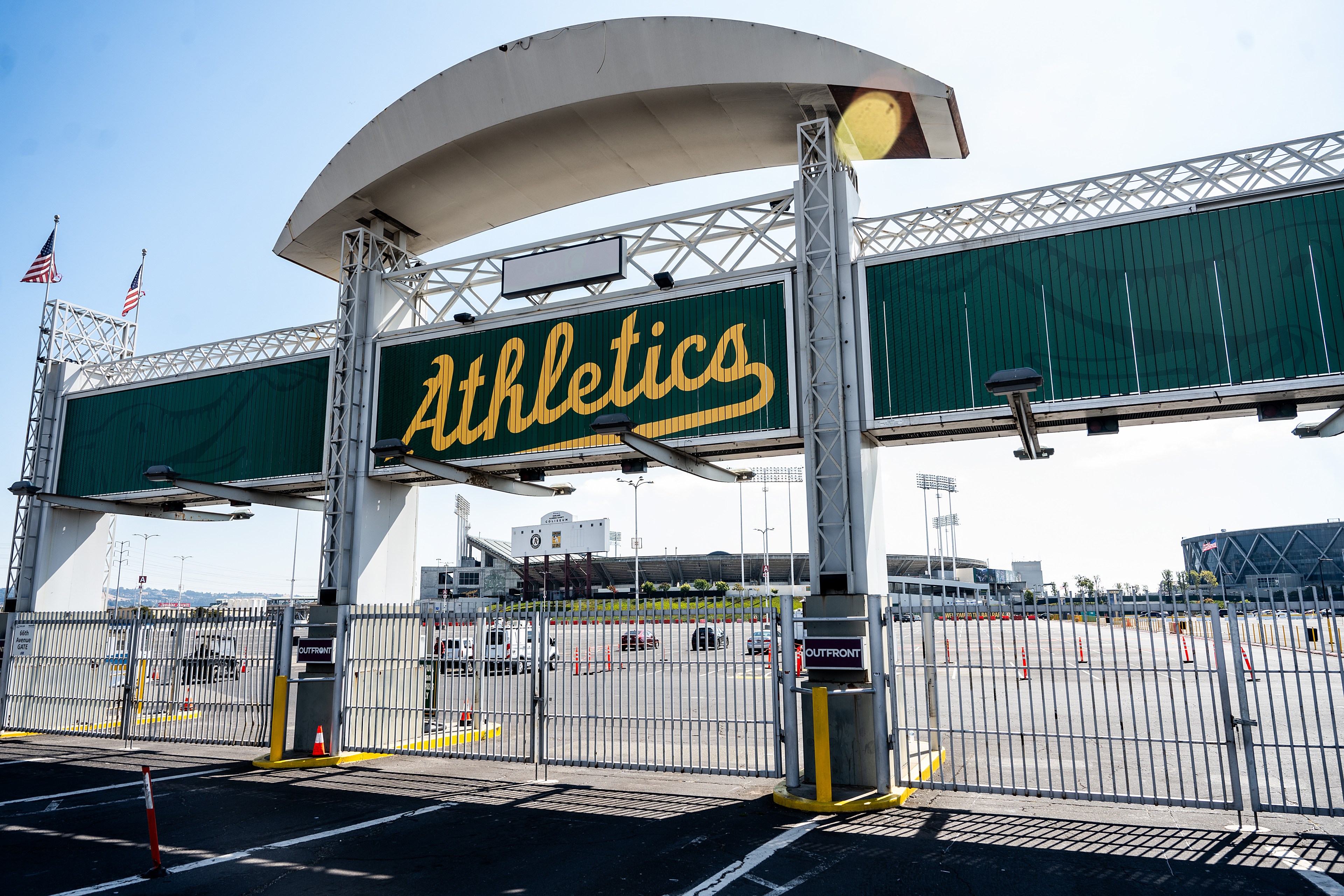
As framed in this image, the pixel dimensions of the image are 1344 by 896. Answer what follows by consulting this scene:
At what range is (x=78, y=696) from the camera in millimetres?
17609

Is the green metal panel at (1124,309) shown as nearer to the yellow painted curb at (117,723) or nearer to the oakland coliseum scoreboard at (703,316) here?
the oakland coliseum scoreboard at (703,316)

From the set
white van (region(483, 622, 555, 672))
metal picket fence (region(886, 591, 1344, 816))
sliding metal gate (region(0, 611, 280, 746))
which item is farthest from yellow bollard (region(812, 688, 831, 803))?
sliding metal gate (region(0, 611, 280, 746))

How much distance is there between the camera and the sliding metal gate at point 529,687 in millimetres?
11375

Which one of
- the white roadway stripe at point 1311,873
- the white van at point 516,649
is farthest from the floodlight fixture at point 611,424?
the white roadway stripe at point 1311,873

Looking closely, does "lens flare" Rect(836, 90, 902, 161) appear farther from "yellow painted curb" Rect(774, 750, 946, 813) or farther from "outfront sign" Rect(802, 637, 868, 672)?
"yellow painted curb" Rect(774, 750, 946, 813)

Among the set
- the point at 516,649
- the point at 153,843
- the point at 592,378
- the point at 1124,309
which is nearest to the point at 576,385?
the point at 592,378

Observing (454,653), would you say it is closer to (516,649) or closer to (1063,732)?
(516,649)

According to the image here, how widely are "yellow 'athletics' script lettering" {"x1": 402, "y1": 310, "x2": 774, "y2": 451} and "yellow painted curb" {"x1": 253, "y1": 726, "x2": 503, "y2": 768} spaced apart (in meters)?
5.11

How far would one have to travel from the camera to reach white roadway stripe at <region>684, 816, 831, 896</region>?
735 cm

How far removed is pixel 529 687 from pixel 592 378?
5.27m

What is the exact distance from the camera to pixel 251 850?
8742 mm

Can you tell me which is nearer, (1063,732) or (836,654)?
(836,654)

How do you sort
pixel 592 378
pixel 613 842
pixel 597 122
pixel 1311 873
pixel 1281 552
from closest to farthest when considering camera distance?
pixel 1311 873
pixel 613 842
pixel 592 378
pixel 597 122
pixel 1281 552

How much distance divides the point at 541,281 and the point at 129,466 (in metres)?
11.4
